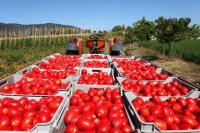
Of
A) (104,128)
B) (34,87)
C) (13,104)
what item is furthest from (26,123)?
(34,87)

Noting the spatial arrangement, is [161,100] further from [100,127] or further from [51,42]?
[51,42]

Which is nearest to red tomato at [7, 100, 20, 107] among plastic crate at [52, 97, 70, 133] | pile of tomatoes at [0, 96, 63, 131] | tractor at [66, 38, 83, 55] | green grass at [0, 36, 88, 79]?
pile of tomatoes at [0, 96, 63, 131]

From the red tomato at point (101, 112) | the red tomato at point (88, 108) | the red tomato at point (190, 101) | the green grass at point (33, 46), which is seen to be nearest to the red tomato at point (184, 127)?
the red tomato at point (190, 101)

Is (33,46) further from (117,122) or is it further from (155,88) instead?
(117,122)

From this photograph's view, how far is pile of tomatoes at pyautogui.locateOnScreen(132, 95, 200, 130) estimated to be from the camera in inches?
113

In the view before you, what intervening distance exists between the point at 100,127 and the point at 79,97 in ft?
4.11

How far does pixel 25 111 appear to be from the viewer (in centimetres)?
332

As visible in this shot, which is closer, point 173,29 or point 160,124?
point 160,124

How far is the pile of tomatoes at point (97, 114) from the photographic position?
2912mm

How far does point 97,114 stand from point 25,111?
1023mm

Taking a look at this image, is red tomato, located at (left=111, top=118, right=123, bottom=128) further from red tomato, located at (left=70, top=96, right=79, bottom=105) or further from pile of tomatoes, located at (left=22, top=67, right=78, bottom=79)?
pile of tomatoes, located at (left=22, top=67, right=78, bottom=79)

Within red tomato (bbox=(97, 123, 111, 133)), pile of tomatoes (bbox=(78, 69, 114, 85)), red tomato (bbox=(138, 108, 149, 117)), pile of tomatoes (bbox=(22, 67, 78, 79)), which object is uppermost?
pile of tomatoes (bbox=(22, 67, 78, 79))

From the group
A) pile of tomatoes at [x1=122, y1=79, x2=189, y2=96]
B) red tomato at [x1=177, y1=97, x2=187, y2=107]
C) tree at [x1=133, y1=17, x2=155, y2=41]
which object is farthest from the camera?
tree at [x1=133, y1=17, x2=155, y2=41]

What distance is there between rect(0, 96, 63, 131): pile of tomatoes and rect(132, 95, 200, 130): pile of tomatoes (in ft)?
3.99
